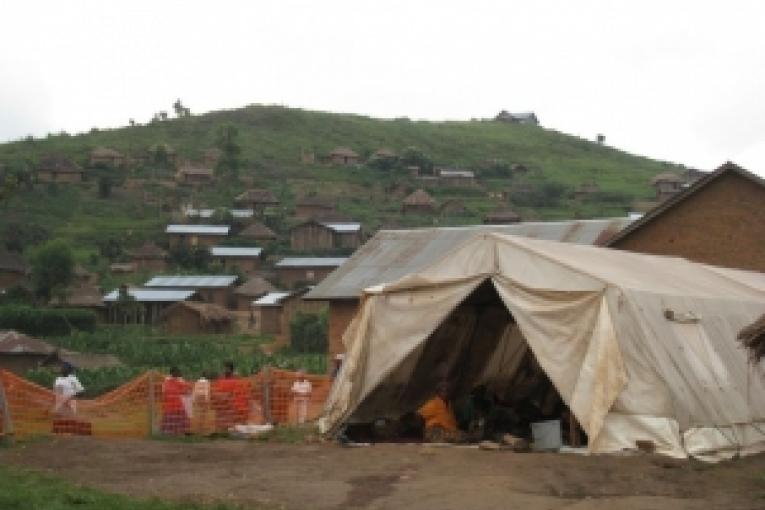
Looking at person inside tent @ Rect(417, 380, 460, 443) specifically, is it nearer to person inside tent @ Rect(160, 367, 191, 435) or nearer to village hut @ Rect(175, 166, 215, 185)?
person inside tent @ Rect(160, 367, 191, 435)

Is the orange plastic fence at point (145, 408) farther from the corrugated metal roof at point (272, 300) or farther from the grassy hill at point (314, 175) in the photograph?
the grassy hill at point (314, 175)

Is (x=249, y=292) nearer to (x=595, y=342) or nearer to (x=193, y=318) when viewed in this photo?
(x=193, y=318)

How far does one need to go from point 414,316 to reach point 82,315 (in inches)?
1807

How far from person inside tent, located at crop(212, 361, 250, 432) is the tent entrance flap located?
2.80m

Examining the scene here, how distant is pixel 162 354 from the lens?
50.3 metres

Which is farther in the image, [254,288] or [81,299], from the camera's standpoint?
[254,288]

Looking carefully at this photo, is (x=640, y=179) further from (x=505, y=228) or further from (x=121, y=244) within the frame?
(x=505, y=228)

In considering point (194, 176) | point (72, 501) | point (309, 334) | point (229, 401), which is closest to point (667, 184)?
point (194, 176)

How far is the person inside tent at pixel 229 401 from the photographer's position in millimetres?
17500

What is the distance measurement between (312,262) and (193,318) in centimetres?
1222

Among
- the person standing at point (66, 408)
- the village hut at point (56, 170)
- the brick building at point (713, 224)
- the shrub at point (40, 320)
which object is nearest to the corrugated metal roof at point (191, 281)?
the shrub at point (40, 320)

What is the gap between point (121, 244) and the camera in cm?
7556

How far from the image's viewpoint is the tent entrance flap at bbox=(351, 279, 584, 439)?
16141 mm

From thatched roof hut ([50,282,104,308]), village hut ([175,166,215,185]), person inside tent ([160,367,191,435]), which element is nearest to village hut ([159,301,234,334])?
thatched roof hut ([50,282,104,308])
